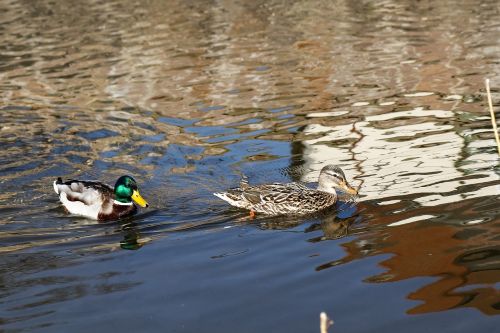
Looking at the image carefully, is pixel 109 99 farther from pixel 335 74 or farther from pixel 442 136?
pixel 442 136

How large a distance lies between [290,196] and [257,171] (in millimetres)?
1601

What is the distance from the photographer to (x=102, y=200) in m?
10.5

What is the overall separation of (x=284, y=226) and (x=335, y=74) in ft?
25.9

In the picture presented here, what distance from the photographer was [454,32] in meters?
20.5

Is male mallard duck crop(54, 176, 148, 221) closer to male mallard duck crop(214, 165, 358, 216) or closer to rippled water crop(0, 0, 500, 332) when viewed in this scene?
rippled water crop(0, 0, 500, 332)

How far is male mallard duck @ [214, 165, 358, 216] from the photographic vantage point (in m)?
9.97

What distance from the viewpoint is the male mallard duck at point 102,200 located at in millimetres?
10398

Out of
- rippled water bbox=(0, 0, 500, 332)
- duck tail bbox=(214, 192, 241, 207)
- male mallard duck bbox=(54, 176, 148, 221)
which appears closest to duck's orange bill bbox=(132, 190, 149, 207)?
male mallard duck bbox=(54, 176, 148, 221)

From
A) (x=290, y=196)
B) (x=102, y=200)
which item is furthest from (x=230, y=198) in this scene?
(x=102, y=200)

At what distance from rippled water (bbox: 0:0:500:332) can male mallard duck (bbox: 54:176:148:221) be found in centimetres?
18

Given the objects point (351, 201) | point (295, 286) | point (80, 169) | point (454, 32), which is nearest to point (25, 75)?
point (80, 169)

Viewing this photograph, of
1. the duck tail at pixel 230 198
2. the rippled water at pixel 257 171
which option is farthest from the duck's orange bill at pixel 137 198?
the duck tail at pixel 230 198

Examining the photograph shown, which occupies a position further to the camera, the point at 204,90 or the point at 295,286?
the point at 204,90

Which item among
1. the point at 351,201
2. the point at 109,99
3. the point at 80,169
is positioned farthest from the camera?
the point at 109,99
